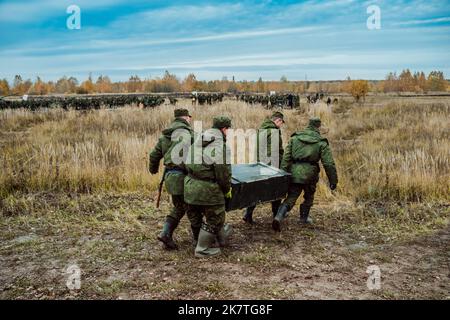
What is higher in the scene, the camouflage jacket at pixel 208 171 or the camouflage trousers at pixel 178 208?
the camouflage jacket at pixel 208 171

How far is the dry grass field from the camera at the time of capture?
4.08 m

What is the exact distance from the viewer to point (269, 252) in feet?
16.2

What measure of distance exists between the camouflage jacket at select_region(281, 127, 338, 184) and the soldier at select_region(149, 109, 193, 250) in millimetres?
1510

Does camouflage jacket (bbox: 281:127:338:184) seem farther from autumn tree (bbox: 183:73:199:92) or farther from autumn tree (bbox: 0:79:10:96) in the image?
autumn tree (bbox: 0:79:10:96)

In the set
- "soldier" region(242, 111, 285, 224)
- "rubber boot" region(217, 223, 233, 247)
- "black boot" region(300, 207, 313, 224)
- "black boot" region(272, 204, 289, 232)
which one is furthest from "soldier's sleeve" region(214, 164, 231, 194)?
"black boot" region(300, 207, 313, 224)

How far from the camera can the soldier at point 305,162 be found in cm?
548

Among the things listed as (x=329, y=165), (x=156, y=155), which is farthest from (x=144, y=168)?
(x=329, y=165)

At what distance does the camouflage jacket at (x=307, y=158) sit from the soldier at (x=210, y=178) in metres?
1.36

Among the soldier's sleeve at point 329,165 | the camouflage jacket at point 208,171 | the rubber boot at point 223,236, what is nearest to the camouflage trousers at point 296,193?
the soldier's sleeve at point 329,165

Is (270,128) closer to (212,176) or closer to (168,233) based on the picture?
(212,176)

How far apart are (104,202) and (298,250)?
3.47 metres

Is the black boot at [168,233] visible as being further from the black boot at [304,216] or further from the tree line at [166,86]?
the tree line at [166,86]
